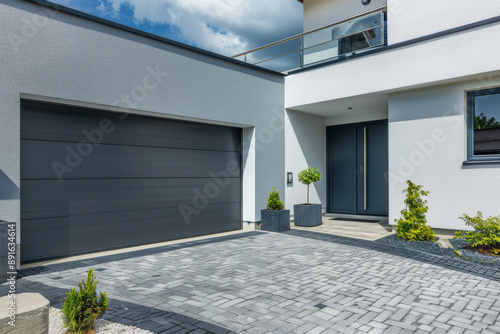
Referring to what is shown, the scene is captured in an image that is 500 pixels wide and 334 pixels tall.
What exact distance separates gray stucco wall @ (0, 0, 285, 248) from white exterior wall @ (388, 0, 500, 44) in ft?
10.5

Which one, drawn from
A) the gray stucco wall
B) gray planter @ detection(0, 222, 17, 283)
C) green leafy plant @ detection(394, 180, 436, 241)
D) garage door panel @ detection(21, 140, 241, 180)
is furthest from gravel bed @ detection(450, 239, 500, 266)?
gray planter @ detection(0, 222, 17, 283)

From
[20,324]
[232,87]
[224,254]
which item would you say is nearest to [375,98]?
[232,87]

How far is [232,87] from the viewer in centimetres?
827

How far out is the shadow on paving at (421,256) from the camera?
192 inches

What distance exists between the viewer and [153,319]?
320 cm

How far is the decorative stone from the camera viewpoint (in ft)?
7.32

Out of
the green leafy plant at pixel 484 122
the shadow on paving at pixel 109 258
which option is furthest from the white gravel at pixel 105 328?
the green leafy plant at pixel 484 122

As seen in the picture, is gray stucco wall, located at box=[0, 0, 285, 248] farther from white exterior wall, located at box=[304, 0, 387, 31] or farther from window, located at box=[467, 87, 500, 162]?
white exterior wall, located at box=[304, 0, 387, 31]

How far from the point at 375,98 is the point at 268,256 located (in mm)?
5228

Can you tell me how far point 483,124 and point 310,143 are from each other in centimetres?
458

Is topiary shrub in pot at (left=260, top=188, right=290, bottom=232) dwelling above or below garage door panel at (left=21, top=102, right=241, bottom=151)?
below

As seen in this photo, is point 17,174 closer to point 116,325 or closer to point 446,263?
point 116,325

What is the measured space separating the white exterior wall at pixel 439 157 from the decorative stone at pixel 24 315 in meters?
7.45

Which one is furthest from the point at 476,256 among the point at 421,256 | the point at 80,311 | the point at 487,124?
the point at 80,311
